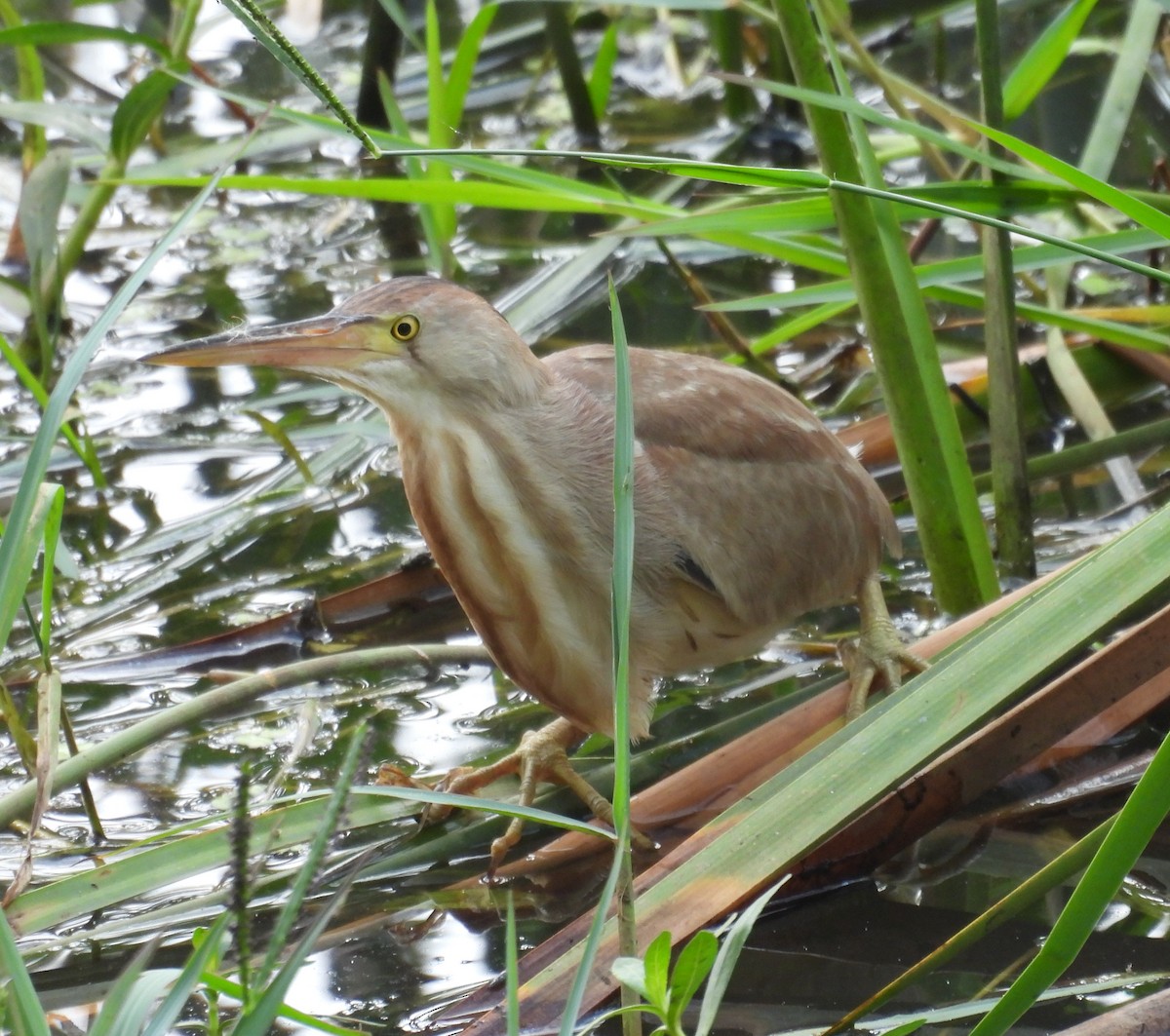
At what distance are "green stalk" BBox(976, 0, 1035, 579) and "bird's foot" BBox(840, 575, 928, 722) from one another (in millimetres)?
220

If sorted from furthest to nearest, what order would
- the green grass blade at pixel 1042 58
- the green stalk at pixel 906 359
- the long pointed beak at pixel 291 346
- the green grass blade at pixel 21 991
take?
the green grass blade at pixel 1042 58 → the green stalk at pixel 906 359 → the long pointed beak at pixel 291 346 → the green grass blade at pixel 21 991

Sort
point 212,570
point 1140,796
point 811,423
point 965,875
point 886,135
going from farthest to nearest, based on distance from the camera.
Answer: point 886,135 < point 212,570 < point 811,423 < point 965,875 < point 1140,796

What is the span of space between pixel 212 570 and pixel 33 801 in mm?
1135

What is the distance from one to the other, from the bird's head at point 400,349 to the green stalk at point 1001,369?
25.1 inches

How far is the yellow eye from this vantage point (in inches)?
71.5

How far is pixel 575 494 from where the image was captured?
196 centimetres

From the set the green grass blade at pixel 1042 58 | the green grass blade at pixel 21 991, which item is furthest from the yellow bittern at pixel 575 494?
the green grass blade at pixel 21 991

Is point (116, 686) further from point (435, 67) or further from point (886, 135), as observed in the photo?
point (886, 135)

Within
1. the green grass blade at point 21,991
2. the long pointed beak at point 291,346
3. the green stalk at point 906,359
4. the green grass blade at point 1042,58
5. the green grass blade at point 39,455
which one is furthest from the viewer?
the green grass blade at point 1042,58

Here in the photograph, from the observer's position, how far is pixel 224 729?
241 centimetres

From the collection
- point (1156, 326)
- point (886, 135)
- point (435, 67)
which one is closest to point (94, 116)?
point (435, 67)

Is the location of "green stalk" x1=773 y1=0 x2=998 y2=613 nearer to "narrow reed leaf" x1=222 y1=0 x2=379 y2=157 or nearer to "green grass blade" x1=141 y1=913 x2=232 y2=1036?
"narrow reed leaf" x1=222 y1=0 x2=379 y2=157

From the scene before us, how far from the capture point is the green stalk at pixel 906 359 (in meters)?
2.04

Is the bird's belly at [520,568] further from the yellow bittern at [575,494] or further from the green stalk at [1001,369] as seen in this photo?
the green stalk at [1001,369]
